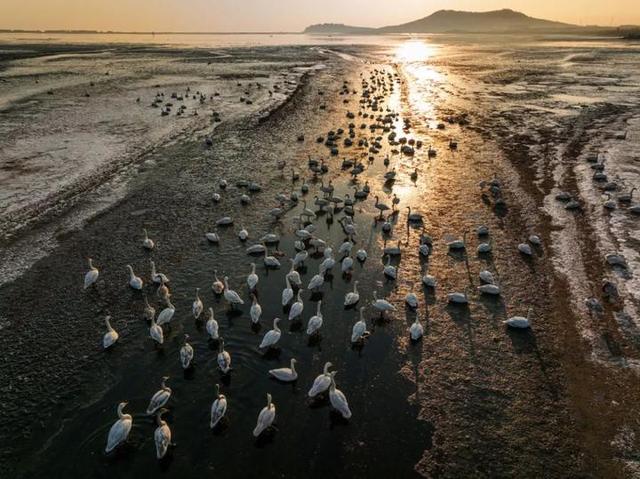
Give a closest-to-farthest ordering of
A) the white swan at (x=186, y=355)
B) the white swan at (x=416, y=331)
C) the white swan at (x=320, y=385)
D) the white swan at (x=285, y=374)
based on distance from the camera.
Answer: the white swan at (x=320, y=385), the white swan at (x=285, y=374), the white swan at (x=186, y=355), the white swan at (x=416, y=331)

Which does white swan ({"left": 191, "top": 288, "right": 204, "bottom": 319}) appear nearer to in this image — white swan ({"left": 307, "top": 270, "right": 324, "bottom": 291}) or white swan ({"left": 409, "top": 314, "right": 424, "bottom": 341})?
white swan ({"left": 307, "top": 270, "right": 324, "bottom": 291})

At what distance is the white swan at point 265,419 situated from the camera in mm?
10188

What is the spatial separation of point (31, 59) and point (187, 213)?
83.3 meters

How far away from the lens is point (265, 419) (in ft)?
33.7

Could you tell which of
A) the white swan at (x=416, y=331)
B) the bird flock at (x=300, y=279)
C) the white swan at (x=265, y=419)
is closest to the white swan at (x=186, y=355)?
the bird flock at (x=300, y=279)

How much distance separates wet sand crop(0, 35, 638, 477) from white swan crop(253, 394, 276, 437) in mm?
297

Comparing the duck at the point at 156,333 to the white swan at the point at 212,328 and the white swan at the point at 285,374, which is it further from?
the white swan at the point at 285,374

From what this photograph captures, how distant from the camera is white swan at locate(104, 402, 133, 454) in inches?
387

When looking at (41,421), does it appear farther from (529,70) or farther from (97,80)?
(529,70)

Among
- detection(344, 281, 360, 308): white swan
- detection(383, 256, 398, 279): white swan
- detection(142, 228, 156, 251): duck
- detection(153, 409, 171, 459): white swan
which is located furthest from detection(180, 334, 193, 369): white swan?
detection(383, 256, 398, 279): white swan

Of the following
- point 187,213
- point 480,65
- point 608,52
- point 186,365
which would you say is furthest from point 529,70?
point 186,365

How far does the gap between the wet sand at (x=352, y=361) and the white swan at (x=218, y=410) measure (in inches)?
9.8

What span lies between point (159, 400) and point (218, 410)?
1491mm

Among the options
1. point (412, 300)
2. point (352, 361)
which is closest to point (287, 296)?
point (352, 361)
